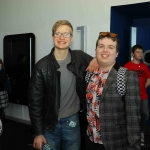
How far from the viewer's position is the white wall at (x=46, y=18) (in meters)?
3.35

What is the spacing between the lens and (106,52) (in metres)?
1.45

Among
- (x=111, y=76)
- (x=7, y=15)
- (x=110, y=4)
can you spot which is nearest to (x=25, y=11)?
(x=7, y=15)

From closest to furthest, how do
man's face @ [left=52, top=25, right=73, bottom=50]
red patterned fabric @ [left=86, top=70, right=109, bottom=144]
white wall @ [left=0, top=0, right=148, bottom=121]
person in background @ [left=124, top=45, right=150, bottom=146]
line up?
red patterned fabric @ [left=86, top=70, right=109, bottom=144]
man's face @ [left=52, top=25, right=73, bottom=50]
person in background @ [left=124, top=45, right=150, bottom=146]
white wall @ [left=0, top=0, right=148, bottom=121]

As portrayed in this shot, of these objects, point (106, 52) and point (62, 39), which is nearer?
point (106, 52)

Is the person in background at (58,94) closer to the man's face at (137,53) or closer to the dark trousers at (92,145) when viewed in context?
the dark trousers at (92,145)

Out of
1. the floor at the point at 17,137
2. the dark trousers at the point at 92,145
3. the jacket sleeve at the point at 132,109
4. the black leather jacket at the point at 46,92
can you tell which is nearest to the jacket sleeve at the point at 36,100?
the black leather jacket at the point at 46,92

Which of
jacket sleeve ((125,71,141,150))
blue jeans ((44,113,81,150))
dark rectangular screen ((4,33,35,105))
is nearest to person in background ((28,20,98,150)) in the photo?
blue jeans ((44,113,81,150))

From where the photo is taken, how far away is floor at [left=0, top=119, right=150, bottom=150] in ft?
10.8

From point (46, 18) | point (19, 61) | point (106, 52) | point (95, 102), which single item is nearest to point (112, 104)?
point (95, 102)

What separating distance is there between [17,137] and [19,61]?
1.47 metres

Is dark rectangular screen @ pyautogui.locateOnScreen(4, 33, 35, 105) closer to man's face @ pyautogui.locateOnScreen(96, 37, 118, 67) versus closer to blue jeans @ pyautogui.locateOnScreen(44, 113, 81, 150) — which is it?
blue jeans @ pyautogui.locateOnScreen(44, 113, 81, 150)

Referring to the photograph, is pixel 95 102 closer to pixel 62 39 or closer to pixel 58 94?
pixel 58 94

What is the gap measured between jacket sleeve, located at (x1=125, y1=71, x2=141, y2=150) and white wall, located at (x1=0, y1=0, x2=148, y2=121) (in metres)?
1.99

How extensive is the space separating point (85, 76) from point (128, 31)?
7.56 ft
